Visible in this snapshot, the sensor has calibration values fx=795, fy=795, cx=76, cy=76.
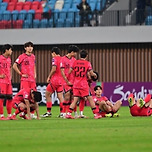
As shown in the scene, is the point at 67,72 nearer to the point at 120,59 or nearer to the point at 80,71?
the point at 80,71

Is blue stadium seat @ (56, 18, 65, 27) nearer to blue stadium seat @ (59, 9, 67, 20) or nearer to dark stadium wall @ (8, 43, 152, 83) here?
blue stadium seat @ (59, 9, 67, 20)

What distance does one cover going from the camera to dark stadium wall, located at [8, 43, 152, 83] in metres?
37.2

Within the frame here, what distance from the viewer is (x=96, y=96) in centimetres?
2156

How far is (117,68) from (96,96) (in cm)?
1612

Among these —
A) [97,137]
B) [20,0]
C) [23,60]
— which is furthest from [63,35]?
[97,137]

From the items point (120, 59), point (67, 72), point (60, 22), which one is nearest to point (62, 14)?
point (60, 22)

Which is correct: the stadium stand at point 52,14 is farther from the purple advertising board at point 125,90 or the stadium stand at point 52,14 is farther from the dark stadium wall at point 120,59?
the purple advertising board at point 125,90

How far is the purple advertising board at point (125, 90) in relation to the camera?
34.0 meters

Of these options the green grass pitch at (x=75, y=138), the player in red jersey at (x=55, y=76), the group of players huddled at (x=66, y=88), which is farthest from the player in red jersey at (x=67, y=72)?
the green grass pitch at (x=75, y=138)

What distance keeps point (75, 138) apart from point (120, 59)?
2425cm

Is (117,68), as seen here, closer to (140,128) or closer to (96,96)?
(96,96)

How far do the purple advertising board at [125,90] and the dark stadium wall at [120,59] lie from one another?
3047 mm

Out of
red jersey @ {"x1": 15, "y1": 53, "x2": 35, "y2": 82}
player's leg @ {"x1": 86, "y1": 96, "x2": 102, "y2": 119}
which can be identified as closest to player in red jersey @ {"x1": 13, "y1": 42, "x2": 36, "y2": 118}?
red jersey @ {"x1": 15, "y1": 53, "x2": 35, "y2": 82}

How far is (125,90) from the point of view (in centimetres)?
3403
